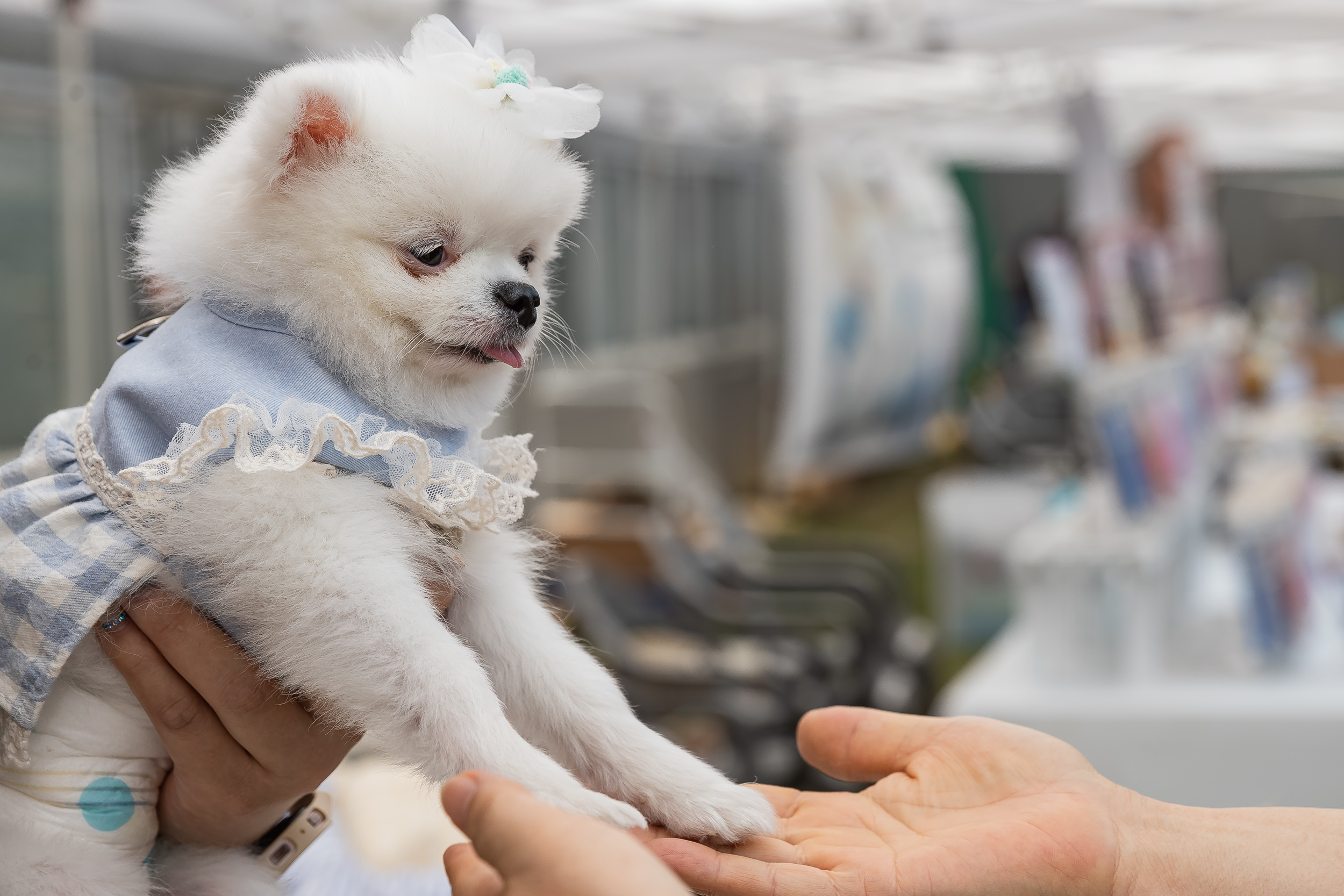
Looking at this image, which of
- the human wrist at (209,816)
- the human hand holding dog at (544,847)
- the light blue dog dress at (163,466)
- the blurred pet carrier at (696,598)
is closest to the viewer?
the human hand holding dog at (544,847)

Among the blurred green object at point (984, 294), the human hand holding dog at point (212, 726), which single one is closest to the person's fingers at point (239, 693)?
the human hand holding dog at point (212, 726)

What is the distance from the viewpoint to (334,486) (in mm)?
750

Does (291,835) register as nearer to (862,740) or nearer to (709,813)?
(709,813)

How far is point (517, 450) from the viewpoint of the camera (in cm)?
88

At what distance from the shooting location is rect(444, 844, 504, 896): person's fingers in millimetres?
687

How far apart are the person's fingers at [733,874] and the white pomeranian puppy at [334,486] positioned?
2 centimetres

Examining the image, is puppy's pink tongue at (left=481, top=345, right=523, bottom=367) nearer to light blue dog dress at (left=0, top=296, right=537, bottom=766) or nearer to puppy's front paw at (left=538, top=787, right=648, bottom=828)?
light blue dog dress at (left=0, top=296, right=537, bottom=766)

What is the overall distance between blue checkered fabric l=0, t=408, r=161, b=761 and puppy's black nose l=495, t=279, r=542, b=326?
291 millimetres

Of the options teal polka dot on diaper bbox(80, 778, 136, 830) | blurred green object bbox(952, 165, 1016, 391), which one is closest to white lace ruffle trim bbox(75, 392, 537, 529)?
teal polka dot on diaper bbox(80, 778, 136, 830)

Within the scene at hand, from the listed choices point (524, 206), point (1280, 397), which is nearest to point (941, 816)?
point (524, 206)

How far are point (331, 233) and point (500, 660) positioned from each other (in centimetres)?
32

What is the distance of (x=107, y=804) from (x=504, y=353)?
Result: 1.38 feet

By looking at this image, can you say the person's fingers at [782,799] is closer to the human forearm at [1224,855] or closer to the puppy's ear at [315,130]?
the human forearm at [1224,855]

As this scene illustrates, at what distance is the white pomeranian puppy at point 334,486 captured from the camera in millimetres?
725
